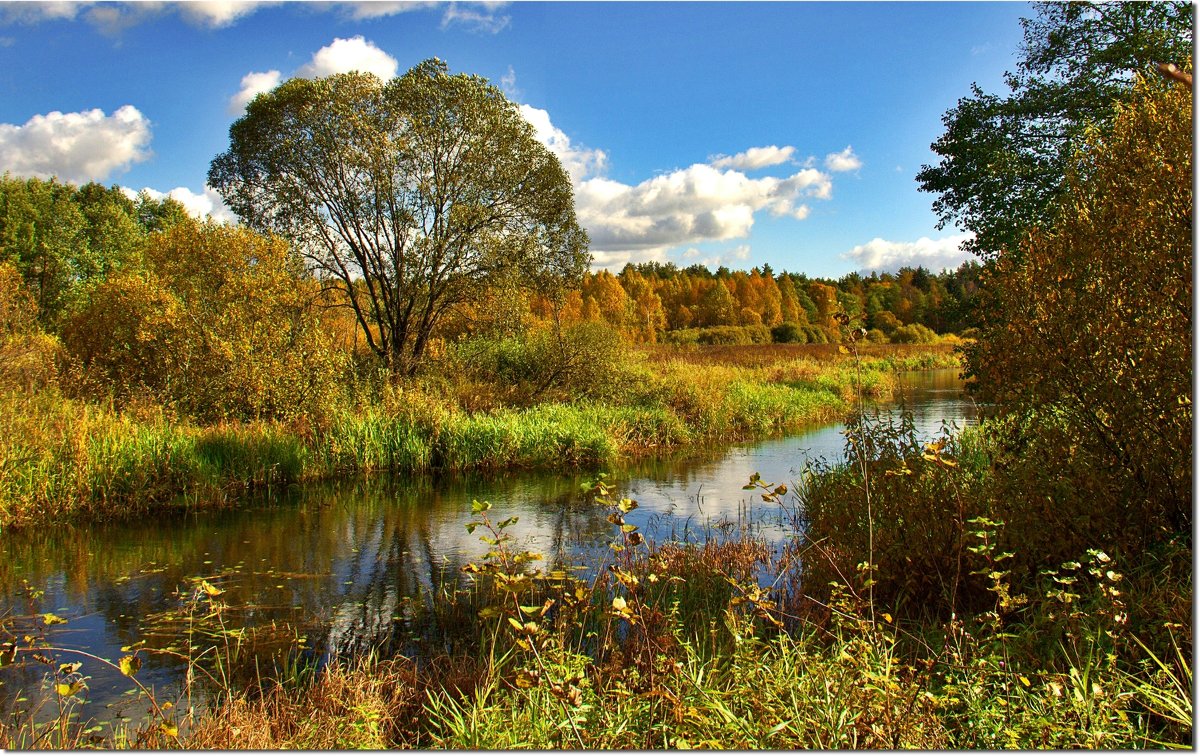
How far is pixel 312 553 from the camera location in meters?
9.65

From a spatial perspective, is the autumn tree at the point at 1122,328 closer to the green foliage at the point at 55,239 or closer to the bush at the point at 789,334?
the green foliage at the point at 55,239

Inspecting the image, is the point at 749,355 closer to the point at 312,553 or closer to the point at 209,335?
the point at 209,335

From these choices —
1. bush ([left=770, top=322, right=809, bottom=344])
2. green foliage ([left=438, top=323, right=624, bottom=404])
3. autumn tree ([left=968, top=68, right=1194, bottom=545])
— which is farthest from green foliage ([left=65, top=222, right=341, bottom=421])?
bush ([left=770, top=322, right=809, bottom=344])

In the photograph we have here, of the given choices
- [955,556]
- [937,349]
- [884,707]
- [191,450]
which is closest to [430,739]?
Answer: [884,707]

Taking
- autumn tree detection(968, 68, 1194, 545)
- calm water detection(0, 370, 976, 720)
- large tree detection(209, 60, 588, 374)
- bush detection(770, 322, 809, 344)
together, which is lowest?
calm water detection(0, 370, 976, 720)

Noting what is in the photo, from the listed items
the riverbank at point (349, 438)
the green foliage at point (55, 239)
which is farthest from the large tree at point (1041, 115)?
the green foliage at point (55, 239)

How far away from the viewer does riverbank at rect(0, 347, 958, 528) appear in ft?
37.3

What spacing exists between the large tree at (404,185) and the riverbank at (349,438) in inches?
126

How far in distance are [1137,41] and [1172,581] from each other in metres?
13.0

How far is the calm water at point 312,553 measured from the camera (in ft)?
22.3

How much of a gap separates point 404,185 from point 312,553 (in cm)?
1260

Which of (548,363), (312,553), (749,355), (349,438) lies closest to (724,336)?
(749,355)

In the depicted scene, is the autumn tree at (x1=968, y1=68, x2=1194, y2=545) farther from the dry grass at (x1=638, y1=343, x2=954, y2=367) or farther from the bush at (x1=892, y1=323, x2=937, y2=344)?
the bush at (x1=892, y1=323, x2=937, y2=344)

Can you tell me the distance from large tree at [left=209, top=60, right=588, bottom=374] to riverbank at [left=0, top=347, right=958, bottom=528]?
319 centimetres
